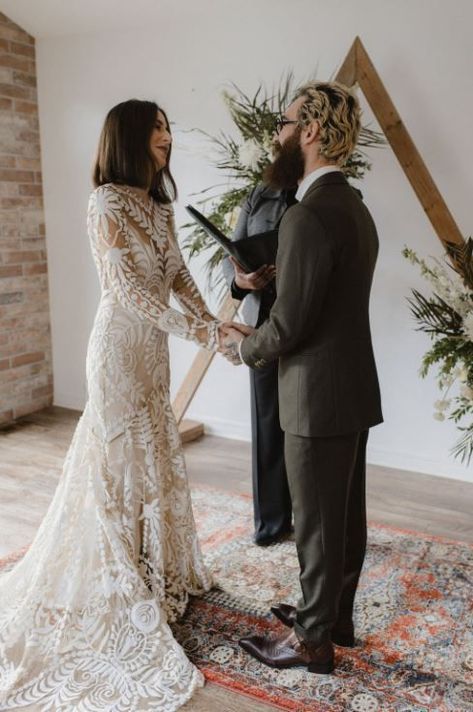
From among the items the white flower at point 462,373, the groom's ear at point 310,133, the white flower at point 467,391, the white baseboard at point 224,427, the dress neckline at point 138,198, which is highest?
the groom's ear at point 310,133

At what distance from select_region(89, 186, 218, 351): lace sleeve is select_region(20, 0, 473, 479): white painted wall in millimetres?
1719

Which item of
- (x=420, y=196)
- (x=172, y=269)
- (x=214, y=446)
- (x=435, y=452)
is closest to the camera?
(x=172, y=269)

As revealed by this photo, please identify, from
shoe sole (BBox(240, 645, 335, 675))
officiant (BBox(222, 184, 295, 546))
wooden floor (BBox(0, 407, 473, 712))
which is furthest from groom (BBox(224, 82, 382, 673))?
wooden floor (BBox(0, 407, 473, 712))

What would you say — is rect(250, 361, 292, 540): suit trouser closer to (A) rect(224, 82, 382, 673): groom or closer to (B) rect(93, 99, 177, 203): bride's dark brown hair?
(A) rect(224, 82, 382, 673): groom

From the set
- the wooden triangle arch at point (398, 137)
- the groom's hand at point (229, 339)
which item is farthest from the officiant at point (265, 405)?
the wooden triangle arch at point (398, 137)

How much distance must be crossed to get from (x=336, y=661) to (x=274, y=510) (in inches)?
34.3

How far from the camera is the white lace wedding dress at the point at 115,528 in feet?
6.95

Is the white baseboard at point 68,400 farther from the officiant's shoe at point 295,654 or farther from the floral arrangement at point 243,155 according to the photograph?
the officiant's shoe at point 295,654

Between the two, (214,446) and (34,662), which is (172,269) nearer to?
(34,662)

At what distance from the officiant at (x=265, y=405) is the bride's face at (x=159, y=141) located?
544 mm

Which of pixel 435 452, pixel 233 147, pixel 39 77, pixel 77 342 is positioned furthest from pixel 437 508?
pixel 39 77

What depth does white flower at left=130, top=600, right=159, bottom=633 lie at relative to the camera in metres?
2.22

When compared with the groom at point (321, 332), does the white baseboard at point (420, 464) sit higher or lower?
lower

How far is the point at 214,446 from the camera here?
428cm
